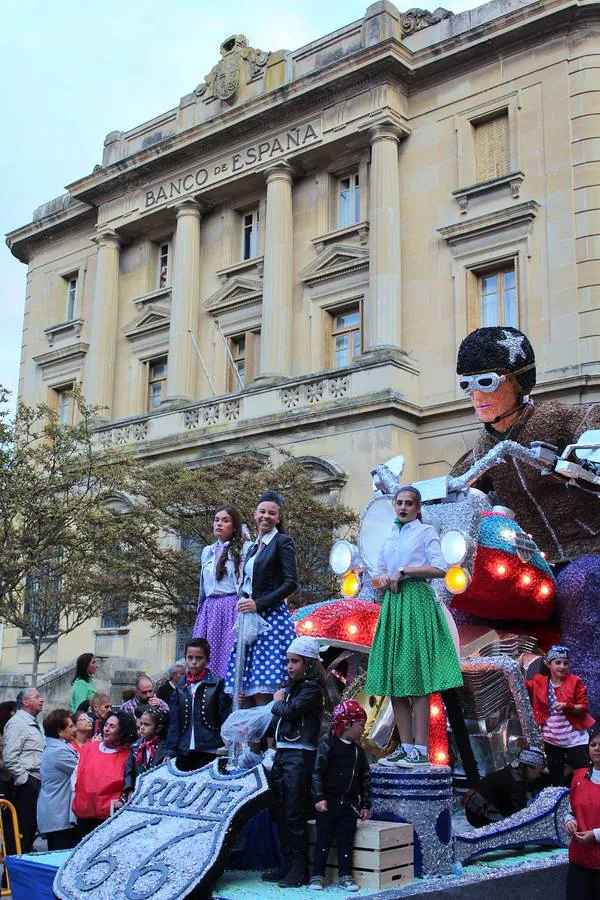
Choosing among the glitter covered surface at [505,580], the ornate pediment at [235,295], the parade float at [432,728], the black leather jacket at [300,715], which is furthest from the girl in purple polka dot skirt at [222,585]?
the ornate pediment at [235,295]

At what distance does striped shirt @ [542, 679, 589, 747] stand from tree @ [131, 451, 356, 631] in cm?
1303

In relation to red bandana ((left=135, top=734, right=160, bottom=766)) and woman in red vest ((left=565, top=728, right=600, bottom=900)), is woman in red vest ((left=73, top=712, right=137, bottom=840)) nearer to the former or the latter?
red bandana ((left=135, top=734, right=160, bottom=766))

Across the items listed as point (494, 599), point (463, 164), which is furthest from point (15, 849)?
point (463, 164)

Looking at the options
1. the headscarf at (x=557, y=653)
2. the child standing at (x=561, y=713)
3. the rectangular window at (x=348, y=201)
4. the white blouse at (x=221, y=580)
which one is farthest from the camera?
the rectangular window at (x=348, y=201)

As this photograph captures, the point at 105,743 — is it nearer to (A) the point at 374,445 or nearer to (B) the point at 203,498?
(B) the point at 203,498

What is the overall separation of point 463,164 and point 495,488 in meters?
19.0

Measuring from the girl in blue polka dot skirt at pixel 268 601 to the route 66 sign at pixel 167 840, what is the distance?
0.87 m

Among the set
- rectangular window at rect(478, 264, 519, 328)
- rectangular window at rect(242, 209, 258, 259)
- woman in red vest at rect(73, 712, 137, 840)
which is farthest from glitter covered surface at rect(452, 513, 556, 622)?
rectangular window at rect(242, 209, 258, 259)

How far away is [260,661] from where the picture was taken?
6.70 m

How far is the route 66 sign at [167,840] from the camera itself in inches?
200

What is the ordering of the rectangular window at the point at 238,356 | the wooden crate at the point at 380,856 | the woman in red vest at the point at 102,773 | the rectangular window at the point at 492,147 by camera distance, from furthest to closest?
the rectangular window at the point at 238,356 < the rectangular window at the point at 492,147 < the woman in red vest at the point at 102,773 < the wooden crate at the point at 380,856

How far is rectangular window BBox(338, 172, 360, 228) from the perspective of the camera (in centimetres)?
2841

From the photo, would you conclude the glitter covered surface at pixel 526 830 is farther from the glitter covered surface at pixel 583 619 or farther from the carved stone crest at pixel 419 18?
the carved stone crest at pixel 419 18

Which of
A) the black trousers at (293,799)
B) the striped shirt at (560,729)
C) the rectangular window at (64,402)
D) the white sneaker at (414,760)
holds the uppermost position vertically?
the rectangular window at (64,402)
